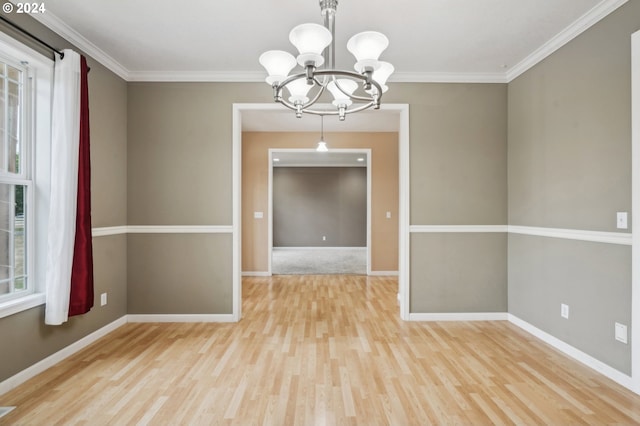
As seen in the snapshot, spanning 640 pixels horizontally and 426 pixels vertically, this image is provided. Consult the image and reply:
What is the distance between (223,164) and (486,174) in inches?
116

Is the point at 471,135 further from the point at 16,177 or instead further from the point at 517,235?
the point at 16,177

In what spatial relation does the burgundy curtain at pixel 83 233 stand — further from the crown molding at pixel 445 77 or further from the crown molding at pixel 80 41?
the crown molding at pixel 445 77

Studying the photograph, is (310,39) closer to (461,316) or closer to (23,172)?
(23,172)

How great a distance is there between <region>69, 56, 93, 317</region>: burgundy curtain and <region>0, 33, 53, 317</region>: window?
0.21m

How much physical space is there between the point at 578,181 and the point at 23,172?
4400 mm

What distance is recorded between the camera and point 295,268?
7277 mm

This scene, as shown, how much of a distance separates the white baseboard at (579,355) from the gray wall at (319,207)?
7.17 metres

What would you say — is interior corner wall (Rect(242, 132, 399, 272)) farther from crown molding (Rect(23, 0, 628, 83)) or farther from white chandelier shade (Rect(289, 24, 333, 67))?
white chandelier shade (Rect(289, 24, 333, 67))

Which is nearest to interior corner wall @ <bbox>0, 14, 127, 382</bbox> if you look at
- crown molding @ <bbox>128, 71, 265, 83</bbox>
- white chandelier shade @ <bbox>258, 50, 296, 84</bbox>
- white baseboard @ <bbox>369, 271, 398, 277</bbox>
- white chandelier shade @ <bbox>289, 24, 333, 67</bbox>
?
crown molding @ <bbox>128, 71, 265, 83</bbox>

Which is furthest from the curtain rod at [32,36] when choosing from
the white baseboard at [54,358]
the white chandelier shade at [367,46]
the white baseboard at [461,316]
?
the white baseboard at [461,316]

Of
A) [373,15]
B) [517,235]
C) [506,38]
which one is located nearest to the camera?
[373,15]

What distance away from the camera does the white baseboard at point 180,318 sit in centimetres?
373

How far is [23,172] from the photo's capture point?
2572mm

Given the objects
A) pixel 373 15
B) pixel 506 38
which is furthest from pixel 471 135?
pixel 373 15
